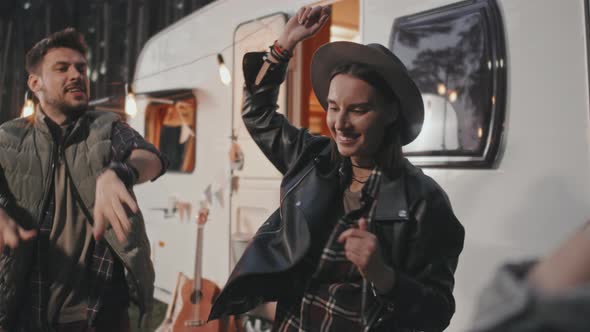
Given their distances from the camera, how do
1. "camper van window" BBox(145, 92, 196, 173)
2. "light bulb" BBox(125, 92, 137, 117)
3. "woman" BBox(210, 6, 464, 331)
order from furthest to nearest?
"camper van window" BBox(145, 92, 196, 173), "light bulb" BBox(125, 92, 137, 117), "woman" BBox(210, 6, 464, 331)

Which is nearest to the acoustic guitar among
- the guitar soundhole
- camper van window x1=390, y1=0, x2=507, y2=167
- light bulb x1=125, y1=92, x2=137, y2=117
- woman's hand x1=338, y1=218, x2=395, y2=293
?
the guitar soundhole

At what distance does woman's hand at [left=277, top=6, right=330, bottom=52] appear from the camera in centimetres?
158

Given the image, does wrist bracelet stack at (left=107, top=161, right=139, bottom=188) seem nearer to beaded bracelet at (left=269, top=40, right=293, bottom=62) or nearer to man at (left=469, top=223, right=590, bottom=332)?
beaded bracelet at (left=269, top=40, right=293, bottom=62)

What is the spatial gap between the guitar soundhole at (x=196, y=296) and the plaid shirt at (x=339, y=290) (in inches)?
75.3

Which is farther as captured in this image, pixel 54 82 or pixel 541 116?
pixel 54 82

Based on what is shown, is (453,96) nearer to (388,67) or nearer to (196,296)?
(388,67)

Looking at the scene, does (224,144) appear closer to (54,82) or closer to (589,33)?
(54,82)

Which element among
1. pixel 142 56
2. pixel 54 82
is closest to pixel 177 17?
pixel 142 56

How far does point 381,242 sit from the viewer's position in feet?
4.38

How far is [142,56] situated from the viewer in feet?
13.1

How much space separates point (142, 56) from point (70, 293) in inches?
99.1

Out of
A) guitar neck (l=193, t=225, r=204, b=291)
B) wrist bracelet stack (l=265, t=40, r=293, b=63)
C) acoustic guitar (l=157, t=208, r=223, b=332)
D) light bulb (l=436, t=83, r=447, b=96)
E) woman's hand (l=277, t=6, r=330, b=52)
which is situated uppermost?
woman's hand (l=277, t=6, r=330, b=52)

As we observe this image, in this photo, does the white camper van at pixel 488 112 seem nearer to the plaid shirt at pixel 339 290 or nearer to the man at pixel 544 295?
the plaid shirt at pixel 339 290

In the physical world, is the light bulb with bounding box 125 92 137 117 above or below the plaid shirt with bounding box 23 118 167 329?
above
